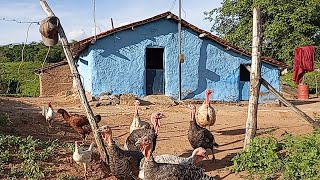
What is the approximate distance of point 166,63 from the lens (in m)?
21.7

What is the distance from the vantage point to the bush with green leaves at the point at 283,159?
22.9ft

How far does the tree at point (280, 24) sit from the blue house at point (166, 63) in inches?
384

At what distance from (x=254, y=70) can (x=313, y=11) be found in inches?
955

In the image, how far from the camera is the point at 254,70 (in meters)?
8.50

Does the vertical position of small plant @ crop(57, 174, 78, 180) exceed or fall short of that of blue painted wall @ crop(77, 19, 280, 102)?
it falls short

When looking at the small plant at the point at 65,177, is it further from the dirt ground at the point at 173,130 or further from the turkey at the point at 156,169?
the turkey at the point at 156,169

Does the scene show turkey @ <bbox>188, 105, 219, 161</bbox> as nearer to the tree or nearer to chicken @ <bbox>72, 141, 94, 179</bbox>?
chicken @ <bbox>72, 141, 94, 179</bbox>

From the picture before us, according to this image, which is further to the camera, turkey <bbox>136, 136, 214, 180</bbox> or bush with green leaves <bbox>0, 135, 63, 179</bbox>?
bush with green leaves <bbox>0, 135, 63, 179</bbox>

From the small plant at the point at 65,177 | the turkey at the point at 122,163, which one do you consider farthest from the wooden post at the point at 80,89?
the small plant at the point at 65,177

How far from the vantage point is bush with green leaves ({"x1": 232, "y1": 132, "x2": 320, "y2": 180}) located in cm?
698

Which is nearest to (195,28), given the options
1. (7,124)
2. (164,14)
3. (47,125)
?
(164,14)

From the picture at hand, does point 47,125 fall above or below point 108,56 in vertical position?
below

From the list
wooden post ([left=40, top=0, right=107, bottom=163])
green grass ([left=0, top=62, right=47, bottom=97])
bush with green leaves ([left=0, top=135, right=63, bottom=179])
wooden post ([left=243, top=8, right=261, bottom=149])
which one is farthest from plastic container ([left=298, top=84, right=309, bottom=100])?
wooden post ([left=40, top=0, right=107, bottom=163])

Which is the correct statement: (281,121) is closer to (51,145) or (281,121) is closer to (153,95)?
(153,95)
